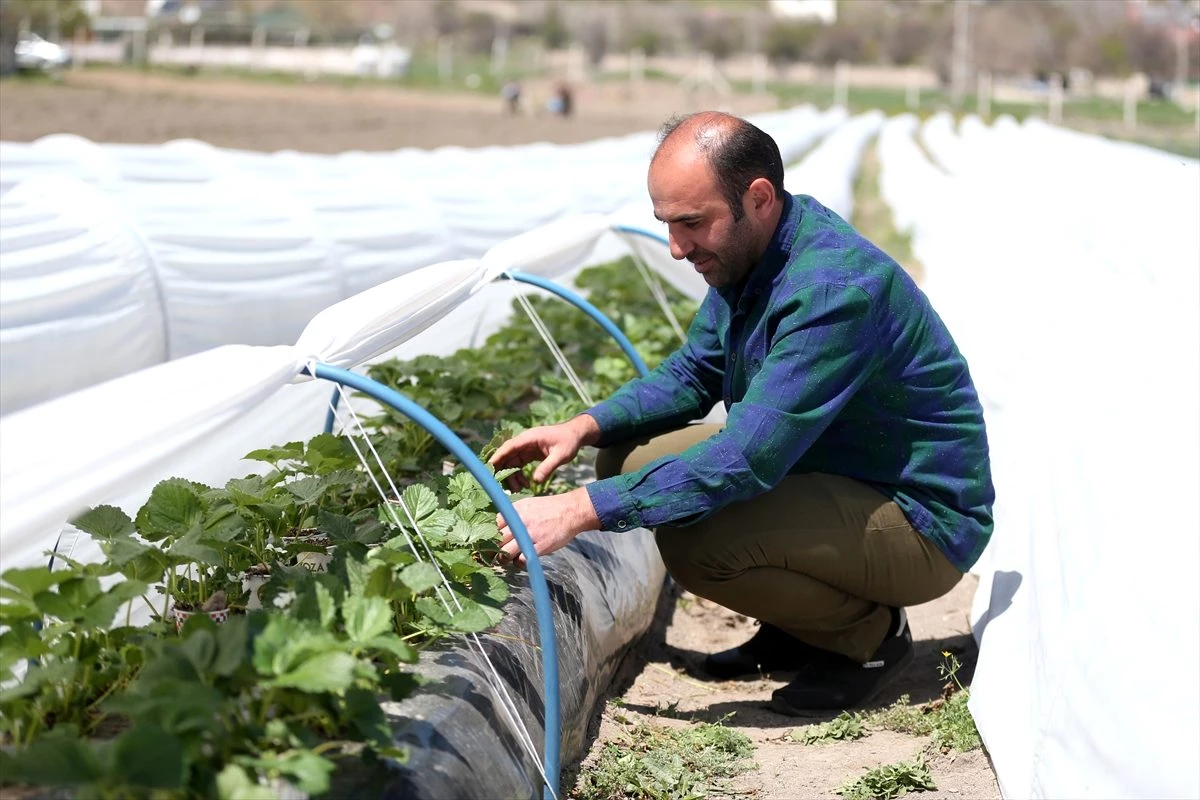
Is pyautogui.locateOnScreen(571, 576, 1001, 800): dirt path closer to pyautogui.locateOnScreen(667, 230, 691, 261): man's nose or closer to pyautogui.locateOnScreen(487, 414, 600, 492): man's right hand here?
pyautogui.locateOnScreen(487, 414, 600, 492): man's right hand

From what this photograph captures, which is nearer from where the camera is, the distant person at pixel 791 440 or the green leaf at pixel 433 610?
the green leaf at pixel 433 610

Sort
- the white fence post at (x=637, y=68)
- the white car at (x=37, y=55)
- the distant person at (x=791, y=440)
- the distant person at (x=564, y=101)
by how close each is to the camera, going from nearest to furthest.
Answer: the distant person at (x=791, y=440)
the white car at (x=37, y=55)
the distant person at (x=564, y=101)
the white fence post at (x=637, y=68)

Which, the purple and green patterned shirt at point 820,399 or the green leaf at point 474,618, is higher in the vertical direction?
the purple and green patterned shirt at point 820,399

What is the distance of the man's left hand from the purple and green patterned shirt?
3cm

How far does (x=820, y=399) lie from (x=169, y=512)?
117 cm

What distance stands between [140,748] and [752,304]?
1.56m

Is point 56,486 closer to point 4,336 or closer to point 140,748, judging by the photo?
point 140,748

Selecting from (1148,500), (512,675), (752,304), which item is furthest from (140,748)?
(1148,500)

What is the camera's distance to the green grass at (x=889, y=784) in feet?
8.52

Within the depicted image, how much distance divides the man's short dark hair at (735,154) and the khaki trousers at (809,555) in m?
0.60

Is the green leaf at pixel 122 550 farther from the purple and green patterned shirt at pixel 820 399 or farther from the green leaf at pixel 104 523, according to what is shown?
the purple and green patterned shirt at pixel 820 399

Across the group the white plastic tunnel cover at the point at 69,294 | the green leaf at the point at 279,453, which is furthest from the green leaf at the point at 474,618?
the white plastic tunnel cover at the point at 69,294

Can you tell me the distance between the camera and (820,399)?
2537 mm

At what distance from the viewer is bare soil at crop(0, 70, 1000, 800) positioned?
2.79 metres
